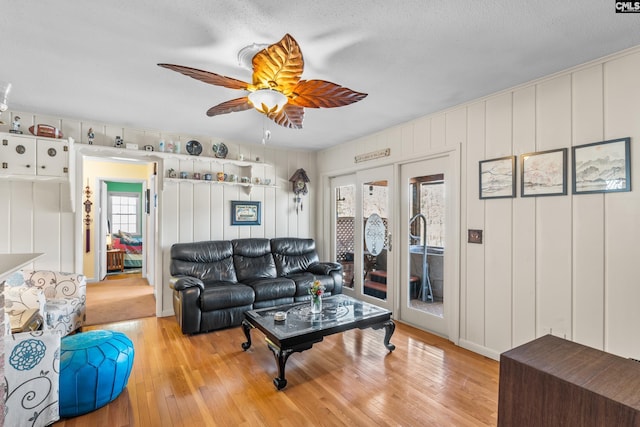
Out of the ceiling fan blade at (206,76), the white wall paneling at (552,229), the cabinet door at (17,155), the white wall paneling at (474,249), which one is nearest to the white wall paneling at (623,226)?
the white wall paneling at (552,229)

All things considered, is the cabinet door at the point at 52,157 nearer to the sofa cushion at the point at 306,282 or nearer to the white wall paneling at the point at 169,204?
the white wall paneling at the point at 169,204

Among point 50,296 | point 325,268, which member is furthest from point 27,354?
point 325,268

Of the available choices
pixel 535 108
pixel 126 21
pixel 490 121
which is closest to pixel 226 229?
pixel 126 21

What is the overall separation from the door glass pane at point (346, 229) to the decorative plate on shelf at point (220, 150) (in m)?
1.86

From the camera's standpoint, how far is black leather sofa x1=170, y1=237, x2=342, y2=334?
3.46m

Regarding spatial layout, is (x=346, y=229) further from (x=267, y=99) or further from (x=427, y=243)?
(x=267, y=99)

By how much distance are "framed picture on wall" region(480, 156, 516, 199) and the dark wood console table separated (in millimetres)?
1860

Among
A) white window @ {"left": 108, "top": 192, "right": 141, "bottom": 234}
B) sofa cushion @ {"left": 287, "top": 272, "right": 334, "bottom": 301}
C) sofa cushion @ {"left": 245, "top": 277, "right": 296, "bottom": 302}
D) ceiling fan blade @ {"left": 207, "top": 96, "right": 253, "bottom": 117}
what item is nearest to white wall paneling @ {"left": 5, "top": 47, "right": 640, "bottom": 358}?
sofa cushion @ {"left": 245, "top": 277, "right": 296, "bottom": 302}

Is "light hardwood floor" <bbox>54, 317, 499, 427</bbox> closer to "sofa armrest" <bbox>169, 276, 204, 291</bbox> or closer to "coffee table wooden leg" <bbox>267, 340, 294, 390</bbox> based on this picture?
"coffee table wooden leg" <bbox>267, 340, 294, 390</bbox>

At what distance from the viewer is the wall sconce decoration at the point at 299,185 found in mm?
5164

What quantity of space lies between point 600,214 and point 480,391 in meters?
1.58

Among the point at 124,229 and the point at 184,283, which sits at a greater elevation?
the point at 124,229

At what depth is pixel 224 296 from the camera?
354cm

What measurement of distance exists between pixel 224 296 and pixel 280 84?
2.49m
